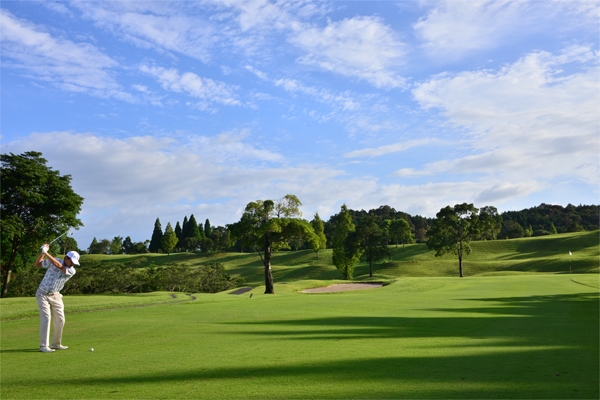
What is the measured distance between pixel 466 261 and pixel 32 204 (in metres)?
73.9

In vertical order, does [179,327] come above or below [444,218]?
below

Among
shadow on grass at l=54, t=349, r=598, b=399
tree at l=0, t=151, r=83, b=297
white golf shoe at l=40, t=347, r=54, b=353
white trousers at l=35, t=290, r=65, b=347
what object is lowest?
white golf shoe at l=40, t=347, r=54, b=353

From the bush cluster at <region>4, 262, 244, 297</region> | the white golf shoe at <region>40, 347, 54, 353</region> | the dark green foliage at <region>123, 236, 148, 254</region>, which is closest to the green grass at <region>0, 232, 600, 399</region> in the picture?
the white golf shoe at <region>40, 347, 54, 353</region>

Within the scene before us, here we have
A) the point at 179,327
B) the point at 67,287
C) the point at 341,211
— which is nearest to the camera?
the point at 179,327

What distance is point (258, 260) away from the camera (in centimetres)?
11606

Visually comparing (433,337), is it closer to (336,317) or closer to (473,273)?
(336,317)

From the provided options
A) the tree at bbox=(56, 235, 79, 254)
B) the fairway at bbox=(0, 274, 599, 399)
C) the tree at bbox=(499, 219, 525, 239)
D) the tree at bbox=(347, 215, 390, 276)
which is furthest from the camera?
the tree at bbox=(499, 219, 525, 239)

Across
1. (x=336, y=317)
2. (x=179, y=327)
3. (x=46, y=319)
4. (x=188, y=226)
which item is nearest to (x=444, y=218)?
(x=336, y=317)

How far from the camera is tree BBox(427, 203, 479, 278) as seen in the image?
76062 mm

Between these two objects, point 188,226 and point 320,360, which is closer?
point 320,360

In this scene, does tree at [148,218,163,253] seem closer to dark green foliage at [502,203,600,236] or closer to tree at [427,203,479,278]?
tree at [427,203,479,278]

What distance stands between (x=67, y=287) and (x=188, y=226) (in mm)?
95579

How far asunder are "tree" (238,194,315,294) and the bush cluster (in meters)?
18.7

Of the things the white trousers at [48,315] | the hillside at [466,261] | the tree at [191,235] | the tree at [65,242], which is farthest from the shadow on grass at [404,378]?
the tree at [191,235]
